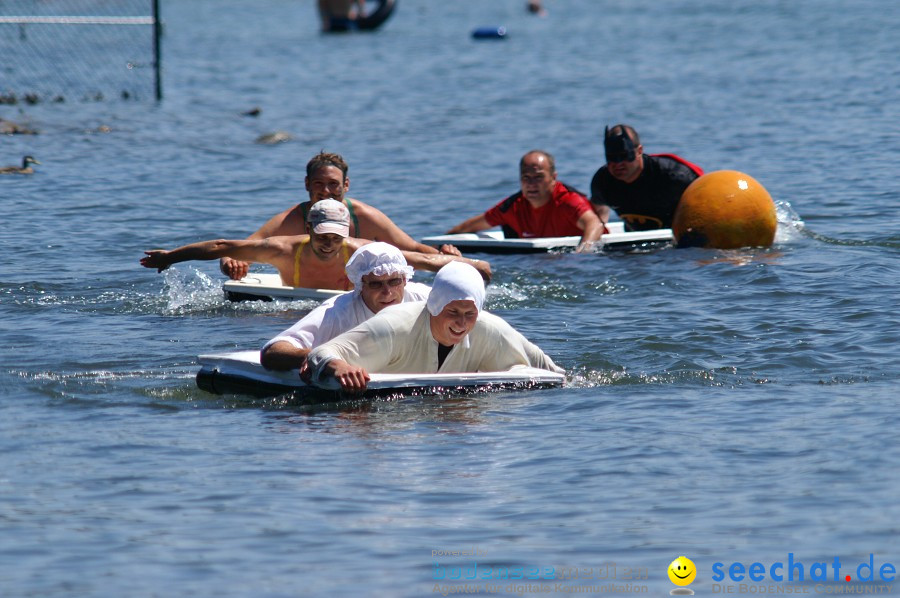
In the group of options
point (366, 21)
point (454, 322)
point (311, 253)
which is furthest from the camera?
point (366, 21)

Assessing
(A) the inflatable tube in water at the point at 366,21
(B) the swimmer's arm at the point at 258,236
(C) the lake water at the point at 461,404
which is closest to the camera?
(C) the lake water at the point at 461,404

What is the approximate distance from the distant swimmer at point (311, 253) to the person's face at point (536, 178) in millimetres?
3614

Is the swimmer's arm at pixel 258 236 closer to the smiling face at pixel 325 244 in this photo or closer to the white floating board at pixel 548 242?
Result: the smiling face at pixel 325 244

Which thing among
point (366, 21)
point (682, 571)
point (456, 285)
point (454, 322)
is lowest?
point (682, 571)

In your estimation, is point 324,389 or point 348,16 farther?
point 348,16

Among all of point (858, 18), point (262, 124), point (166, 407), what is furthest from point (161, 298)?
point (858, 18)

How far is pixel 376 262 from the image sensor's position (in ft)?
29.7

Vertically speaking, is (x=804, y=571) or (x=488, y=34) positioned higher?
(x=488, y=34)

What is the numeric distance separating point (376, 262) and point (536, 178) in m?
6.64

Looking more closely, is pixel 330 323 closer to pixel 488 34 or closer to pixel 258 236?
pixel 258 236

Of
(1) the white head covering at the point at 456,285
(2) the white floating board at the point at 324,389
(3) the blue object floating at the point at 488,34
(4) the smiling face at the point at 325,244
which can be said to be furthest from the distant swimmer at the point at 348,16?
(1) the white head covering at the point at 456,285

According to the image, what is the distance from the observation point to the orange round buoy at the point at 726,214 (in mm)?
15164

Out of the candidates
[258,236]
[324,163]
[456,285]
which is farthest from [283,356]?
[258,236]

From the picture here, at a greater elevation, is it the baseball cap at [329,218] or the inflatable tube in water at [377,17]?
the inflatable tube in water at [377,17]
